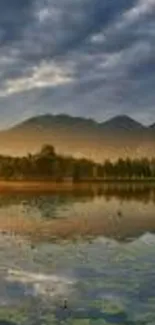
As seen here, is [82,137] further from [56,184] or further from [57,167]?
[56,184]

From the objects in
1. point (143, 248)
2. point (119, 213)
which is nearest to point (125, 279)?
point (143, 248)

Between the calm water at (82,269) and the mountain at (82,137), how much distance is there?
4.77 ft

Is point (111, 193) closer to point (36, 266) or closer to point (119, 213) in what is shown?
point (119, 213)

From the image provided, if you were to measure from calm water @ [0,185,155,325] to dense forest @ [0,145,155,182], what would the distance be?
0.73 meters

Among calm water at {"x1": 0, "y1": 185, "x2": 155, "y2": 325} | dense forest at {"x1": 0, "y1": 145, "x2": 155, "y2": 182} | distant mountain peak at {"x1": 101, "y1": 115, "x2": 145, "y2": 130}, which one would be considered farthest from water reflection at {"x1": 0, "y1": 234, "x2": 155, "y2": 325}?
distant mountain peak at {"x1": 101, "y1": 115, "x2": 145, "y2": 130}

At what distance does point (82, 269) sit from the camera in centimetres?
1099

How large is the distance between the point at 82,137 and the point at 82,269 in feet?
23.1

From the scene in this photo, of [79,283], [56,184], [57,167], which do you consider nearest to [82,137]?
[57,167]

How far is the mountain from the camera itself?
55.8 ft

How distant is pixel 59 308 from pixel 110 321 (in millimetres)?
865

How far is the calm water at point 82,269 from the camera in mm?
8835

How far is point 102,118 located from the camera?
56.4ft

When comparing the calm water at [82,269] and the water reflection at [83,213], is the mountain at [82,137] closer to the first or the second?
the water reflection at [83,213]

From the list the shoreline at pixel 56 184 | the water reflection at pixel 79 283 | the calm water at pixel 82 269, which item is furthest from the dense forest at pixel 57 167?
the water reflection at pixel 79 283
